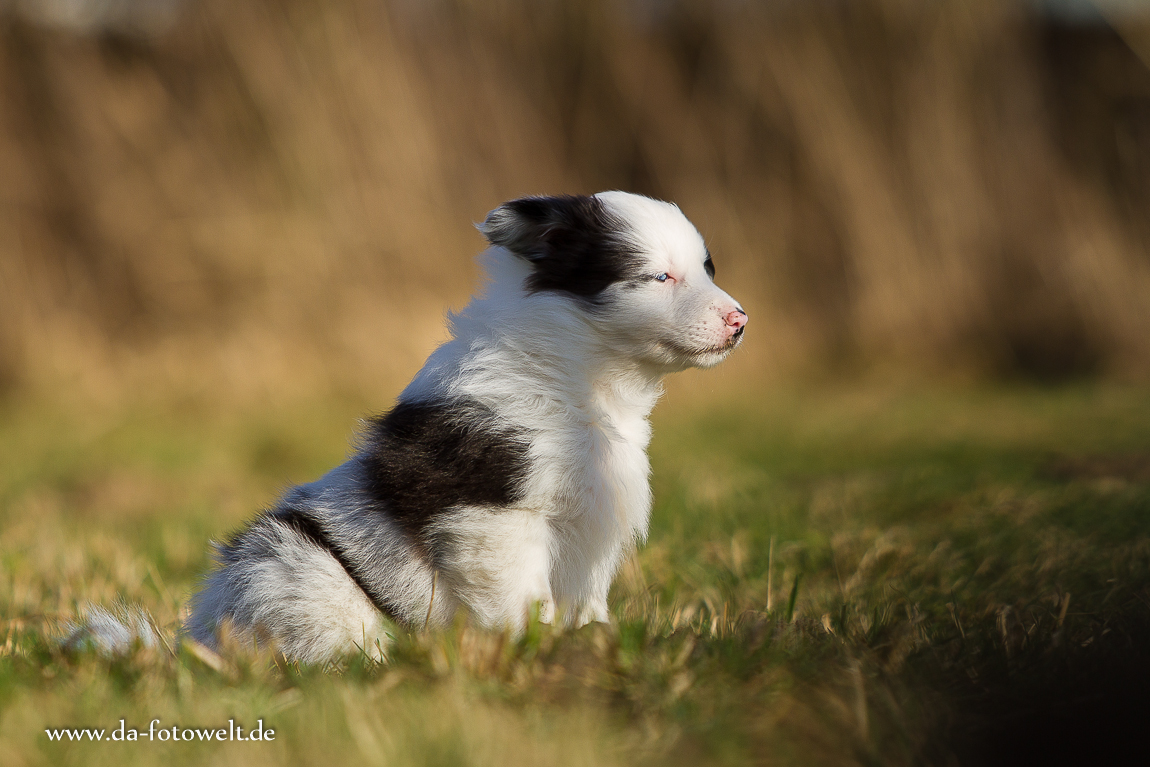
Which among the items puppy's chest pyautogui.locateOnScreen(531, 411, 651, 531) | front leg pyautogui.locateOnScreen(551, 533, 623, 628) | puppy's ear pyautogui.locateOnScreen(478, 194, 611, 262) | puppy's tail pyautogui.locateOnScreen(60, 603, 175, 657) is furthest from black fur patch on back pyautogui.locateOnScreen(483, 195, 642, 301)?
puppy's tail pyautogui.locateOnScreen(60, 603, 175, 657)

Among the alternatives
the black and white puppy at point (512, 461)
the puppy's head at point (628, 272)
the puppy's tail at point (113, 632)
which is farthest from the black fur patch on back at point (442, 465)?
the puppy's tail at point (113, 632)

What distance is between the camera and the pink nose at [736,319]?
264cm

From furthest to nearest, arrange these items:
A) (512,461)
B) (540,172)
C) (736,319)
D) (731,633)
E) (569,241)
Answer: (540,172)
(569,241)
(736,319)
(512,461)
(731,633)

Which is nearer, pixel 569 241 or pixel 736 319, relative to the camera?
pixel 736 319

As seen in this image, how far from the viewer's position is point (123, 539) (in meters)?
4.43

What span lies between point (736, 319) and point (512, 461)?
752 millimetres

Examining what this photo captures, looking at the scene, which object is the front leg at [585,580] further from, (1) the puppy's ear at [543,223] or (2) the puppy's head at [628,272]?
(1) the puppy's ear at [543,223]

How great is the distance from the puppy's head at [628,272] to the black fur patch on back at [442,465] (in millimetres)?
469

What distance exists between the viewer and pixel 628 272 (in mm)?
2697

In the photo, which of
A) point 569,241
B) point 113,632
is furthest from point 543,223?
point 113,632

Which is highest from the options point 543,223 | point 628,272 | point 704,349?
point 543,223

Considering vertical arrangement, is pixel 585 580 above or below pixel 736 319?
below

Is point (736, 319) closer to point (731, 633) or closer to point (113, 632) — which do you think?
point (731, 633)

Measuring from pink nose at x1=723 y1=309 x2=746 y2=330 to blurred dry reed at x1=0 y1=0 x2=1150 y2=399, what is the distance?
17.7 ft
